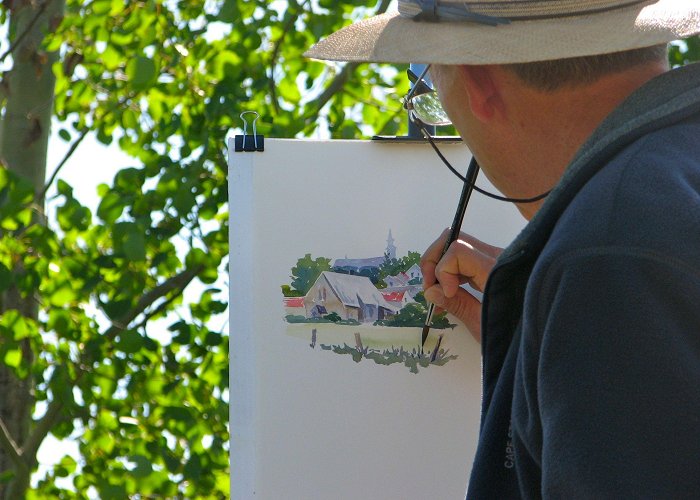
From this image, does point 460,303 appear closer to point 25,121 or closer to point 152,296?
point 152,296

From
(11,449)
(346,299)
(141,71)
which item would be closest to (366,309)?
(346,299)

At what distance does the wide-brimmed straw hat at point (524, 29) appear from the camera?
0.95 meters

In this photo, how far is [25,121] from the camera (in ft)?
11.3

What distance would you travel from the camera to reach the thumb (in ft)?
5.15

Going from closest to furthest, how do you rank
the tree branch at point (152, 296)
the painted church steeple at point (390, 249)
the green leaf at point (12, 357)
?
the painted church steeple at point (390, 249) → the green leaf at point (12, 357) → the tree branch at point (152, 296)

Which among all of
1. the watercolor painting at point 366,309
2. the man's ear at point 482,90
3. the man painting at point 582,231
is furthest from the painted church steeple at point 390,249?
the man's ear at point 482,90

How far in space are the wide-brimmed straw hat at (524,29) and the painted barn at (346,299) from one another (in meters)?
0.57

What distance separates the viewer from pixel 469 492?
949 millimetres

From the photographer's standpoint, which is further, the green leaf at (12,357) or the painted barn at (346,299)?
the green leaf at (12,357)

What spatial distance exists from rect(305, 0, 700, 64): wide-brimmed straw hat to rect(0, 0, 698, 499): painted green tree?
1.64 meters

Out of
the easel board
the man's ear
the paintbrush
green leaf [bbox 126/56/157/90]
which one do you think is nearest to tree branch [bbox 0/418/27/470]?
green leaf [bbox 126/56/157/90]

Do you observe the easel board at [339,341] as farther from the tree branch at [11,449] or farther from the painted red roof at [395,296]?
the tree branch at [11,449]

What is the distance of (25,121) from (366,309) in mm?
2135

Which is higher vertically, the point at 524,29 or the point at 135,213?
the point at 524,29
